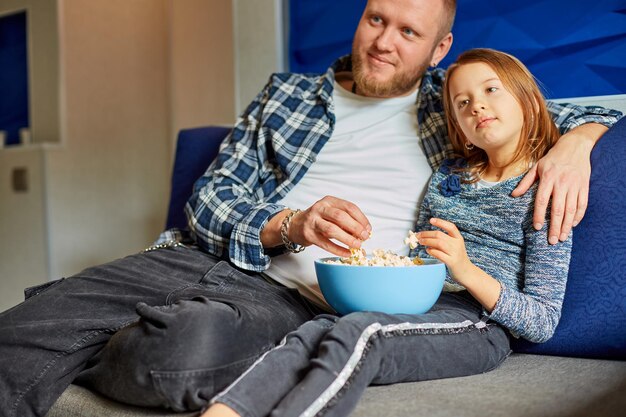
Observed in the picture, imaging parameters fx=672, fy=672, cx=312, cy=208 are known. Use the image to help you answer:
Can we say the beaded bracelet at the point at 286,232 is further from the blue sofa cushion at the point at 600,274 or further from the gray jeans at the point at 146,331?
the blue sofa cushion at the point at 600,274

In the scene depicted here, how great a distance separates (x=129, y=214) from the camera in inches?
148

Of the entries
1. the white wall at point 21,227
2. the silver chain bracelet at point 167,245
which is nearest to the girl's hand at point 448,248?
the silver chain bracelet at point 167,245

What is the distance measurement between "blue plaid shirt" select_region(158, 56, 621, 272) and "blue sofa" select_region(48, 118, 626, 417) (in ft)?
0.82

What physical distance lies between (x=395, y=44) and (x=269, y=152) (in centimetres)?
44

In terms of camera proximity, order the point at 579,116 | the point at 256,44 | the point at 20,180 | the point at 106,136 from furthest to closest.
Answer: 1. the point at 106,136
2. the point at 20,180
3. the point at 256,44
4. the point at 579,116

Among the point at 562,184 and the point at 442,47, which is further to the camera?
the point at 442,47

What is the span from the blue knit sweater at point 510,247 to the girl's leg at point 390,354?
71 millimetres

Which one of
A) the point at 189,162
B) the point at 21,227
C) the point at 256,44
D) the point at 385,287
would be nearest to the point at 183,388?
the point at 385,287

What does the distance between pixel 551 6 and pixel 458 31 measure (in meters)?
0.28

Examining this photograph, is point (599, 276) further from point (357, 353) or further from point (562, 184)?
point (357, 353)

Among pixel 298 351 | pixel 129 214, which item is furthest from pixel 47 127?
pixel 298 351

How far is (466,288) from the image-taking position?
1.30 metres

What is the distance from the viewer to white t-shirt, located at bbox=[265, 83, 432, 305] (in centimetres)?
161

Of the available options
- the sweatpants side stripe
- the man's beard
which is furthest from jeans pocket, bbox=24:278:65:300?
the man's beard
